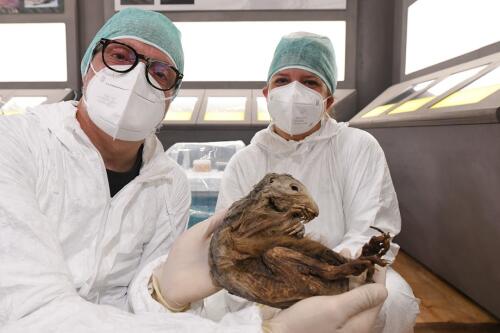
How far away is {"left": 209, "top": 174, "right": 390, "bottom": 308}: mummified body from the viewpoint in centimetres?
92

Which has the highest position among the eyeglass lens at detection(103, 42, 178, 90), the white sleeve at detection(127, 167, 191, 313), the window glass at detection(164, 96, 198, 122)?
the eyeglass lens at detection(103, 42, 178, 90)

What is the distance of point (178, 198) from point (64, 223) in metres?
0.45

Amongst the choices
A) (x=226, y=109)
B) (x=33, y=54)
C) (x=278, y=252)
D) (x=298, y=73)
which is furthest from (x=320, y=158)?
(x=33, y=54)

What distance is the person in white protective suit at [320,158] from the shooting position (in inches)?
79.4

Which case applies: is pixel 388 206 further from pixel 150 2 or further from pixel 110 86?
pixel 150 2

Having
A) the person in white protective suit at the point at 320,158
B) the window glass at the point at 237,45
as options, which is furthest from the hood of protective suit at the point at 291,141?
the window glass at the point at 237,45

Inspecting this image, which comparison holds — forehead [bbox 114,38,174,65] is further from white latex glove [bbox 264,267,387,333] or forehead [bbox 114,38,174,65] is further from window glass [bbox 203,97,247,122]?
window glass [bbox 203,97,247,122]

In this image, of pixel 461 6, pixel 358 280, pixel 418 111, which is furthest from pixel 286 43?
pixel 461 6

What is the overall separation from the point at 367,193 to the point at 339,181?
157mm

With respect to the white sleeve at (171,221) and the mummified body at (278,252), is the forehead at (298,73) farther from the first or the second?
the mummified body at (278,252)

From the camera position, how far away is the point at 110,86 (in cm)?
144

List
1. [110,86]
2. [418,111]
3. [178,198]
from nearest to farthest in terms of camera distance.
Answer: [110,86], [178,198], [418,111]

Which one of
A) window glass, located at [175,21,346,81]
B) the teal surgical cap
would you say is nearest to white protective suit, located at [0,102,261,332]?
the teal surgical cap

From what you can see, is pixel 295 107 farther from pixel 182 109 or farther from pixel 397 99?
pixel 182 109
